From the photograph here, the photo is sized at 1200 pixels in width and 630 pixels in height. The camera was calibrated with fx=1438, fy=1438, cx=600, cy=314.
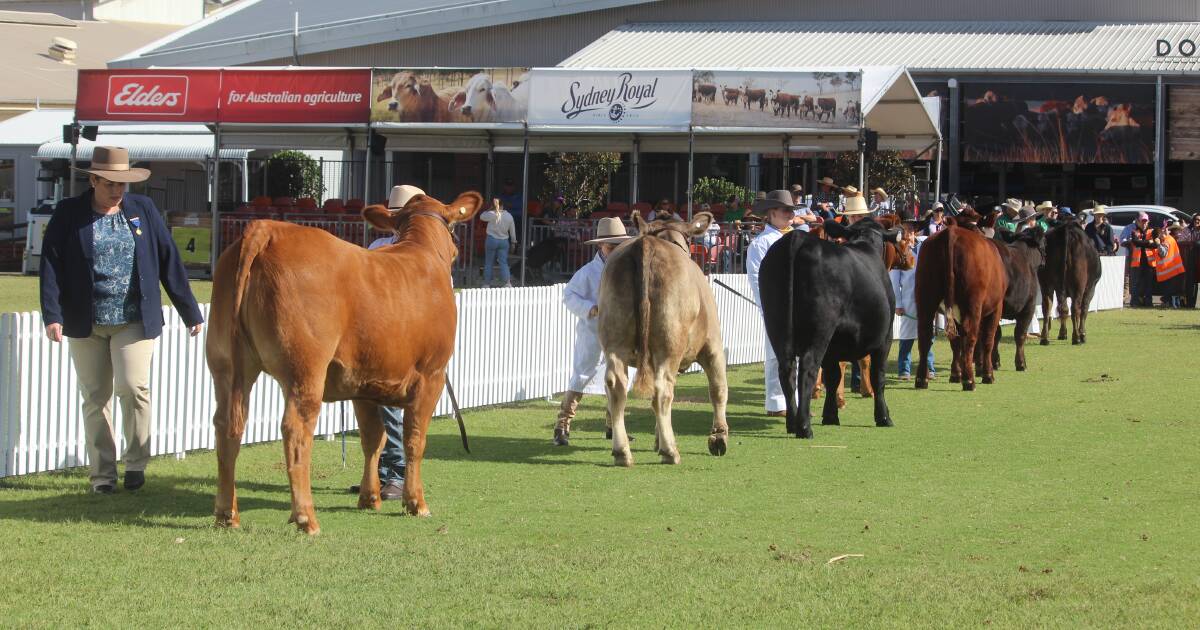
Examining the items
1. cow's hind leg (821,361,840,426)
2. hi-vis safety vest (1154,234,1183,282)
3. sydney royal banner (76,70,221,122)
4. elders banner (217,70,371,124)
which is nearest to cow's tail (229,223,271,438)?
cow's hind leg (821,361,840,426)

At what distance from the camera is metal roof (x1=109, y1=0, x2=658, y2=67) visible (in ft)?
140

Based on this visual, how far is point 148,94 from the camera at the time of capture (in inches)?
1079

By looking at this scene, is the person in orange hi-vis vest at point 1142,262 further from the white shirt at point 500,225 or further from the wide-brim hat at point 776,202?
the wide-brim hat at point 776,202

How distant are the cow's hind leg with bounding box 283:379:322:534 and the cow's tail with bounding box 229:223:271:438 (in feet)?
1.05

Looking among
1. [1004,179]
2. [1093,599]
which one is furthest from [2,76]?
[1093,599]

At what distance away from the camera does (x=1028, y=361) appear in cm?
1909

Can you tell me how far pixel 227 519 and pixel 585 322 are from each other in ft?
14.3

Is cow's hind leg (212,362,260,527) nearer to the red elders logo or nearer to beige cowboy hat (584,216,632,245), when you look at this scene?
beige cowboy hat (584,216,632,245)

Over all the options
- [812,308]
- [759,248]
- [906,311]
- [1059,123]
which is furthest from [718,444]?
[1059,123]

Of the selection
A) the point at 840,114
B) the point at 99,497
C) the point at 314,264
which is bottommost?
the point at 99,497

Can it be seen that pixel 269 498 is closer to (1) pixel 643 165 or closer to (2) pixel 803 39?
(1) pixel 643 165

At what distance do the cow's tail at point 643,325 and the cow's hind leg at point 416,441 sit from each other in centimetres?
212

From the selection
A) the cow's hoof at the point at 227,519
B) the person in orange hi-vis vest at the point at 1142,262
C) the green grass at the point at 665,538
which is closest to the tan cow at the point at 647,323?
the green grass at the point at 665,538

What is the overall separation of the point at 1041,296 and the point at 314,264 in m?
17.1
